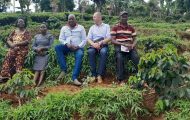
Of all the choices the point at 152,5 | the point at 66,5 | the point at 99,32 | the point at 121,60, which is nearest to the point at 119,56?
the point at 121,60

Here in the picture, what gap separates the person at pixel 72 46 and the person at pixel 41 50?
32 centimetres

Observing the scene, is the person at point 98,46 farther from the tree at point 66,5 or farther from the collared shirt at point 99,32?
the tree at point 66,5

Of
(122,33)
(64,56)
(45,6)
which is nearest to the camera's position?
(122,33)

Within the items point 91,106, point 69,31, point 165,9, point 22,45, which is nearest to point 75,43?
point 69,31

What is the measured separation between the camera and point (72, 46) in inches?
300

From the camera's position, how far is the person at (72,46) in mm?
7453

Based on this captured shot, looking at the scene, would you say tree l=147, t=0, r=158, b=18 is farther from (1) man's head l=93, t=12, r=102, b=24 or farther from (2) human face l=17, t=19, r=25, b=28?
(2) human face l=17, t=19, r=25, b=28

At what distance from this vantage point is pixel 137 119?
5.79m

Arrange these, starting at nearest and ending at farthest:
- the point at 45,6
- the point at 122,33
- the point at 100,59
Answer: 1. the point at 100,59
2. the point at 122,33
3. the point at 45,6

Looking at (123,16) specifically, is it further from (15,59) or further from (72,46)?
(15,59)

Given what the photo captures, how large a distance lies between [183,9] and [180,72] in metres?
28.4

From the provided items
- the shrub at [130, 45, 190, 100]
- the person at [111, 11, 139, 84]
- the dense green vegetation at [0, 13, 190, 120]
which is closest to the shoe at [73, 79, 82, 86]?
the person at [111, 11, 139, 84]

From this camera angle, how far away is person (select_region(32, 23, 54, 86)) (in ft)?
25.8

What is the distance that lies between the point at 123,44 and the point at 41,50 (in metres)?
1.68
